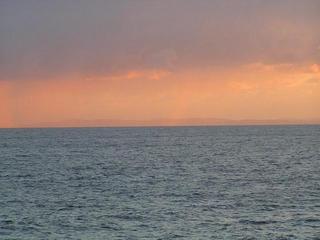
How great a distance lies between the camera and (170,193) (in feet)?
169

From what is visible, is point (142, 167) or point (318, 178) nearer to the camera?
point (318, 178)

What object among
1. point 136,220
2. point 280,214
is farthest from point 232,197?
point 136,220

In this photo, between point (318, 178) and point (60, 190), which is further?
point (318, 178)

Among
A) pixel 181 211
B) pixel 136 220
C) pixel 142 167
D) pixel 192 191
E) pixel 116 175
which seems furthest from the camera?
pixel 142 167

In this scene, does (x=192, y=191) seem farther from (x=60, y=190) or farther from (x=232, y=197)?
(x=60, y=190)

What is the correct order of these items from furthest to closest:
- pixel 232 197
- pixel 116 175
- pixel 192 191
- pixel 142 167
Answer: pixel 142 167, pixel 116 175, pixel 192 191, pixel 232 197

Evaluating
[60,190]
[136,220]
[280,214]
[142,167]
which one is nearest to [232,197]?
[280,214]

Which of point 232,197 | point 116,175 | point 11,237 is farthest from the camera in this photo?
point 116,175

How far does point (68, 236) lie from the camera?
1304 inches

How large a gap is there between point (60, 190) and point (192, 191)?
1429 cm

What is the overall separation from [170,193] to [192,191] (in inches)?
106

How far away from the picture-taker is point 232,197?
160ft

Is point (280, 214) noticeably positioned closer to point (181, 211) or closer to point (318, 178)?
point (181, 211)

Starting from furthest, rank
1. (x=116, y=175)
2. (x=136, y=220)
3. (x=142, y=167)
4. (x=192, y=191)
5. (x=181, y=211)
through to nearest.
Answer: (x=142, y=167), (x=116, y=175), (x=192, y=191), (x=181, y=211), (x=136, y=220)
